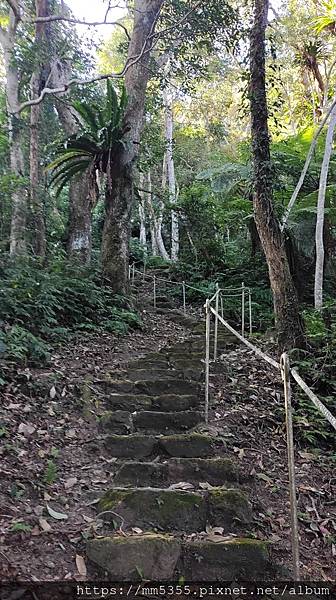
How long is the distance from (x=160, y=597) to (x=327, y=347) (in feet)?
11.9

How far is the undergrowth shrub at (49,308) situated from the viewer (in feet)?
15.7

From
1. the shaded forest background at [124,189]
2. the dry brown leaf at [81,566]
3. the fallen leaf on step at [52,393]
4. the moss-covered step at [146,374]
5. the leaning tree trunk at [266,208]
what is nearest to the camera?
the dry brown leaf at [81,566]

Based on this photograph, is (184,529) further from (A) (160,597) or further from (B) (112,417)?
(B) (112,417)

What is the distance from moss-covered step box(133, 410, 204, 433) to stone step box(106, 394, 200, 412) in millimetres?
258

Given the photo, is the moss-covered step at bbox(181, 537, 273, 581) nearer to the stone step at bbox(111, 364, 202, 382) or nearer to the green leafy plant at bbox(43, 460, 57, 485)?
the green leafy plant at bbox(43, 460, 57, 485)

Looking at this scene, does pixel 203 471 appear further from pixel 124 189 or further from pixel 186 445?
pixel 124 189

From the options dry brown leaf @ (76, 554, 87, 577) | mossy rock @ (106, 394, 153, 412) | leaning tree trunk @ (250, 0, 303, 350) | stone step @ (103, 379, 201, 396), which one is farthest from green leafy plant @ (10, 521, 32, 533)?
leaning tree trunk @ (250, 0, 303, 350)

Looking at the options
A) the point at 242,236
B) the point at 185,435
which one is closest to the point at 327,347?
the point at 185,435

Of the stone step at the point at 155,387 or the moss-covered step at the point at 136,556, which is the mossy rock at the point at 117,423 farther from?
the moss-covered step at the point at 136,556

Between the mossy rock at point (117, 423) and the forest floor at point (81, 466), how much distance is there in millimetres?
109

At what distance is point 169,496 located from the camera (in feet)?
9.84

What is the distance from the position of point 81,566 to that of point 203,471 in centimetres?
119

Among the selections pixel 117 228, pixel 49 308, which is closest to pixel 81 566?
pixel 49 308

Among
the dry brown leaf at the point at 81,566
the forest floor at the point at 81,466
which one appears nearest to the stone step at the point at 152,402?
the forest floor at the point at 81,466
